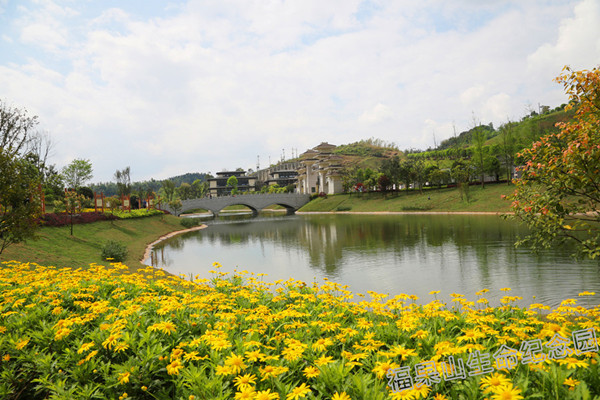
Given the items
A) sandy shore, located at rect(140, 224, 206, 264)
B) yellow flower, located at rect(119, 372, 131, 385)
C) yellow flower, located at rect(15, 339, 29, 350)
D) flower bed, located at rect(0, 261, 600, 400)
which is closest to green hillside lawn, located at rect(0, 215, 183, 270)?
sandy shore, located at rect(140, 224, 206, 264)

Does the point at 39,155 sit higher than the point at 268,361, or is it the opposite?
the point at 39,155

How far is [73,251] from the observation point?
19.6 metres

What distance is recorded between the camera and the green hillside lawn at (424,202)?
138ft

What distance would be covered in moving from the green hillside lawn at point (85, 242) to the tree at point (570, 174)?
1385 cm

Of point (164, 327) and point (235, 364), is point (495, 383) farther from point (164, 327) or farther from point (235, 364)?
point (164, 327)

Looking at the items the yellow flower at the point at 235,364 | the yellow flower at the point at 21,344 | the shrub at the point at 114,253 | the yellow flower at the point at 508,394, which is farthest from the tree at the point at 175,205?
the yellow flower at the point at 508,394

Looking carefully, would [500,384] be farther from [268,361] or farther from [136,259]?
[136,259]

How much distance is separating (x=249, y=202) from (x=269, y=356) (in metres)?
65.6

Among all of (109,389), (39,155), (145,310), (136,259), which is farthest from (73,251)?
(39,155)

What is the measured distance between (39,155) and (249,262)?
41289 mm

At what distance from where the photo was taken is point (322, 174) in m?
81.4

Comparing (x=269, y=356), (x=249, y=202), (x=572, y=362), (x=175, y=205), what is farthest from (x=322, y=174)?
(x=572, y=362)

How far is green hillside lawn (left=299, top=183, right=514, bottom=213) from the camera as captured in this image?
42.0m

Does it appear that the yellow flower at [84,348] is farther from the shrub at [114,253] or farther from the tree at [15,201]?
the shrub at [114,253]
